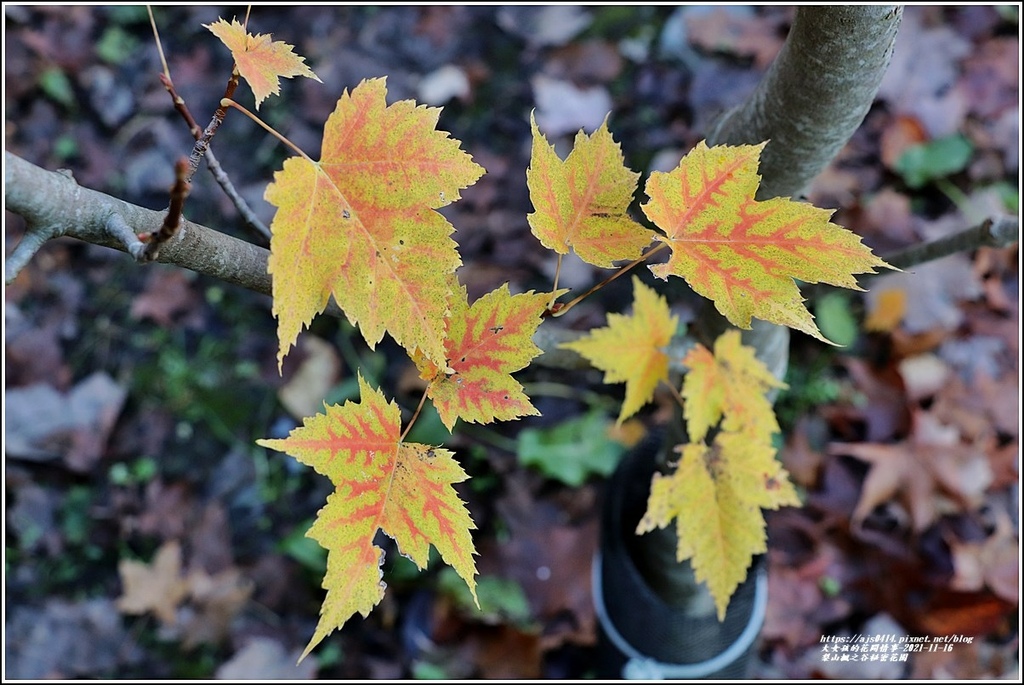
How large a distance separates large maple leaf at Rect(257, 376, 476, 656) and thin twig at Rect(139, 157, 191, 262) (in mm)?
186

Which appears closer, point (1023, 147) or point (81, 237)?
point (81, 237)

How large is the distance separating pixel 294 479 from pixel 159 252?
134 cm

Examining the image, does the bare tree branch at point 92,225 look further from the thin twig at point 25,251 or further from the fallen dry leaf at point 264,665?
the fallen dry leaf at point 264,665

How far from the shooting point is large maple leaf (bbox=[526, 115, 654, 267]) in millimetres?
650

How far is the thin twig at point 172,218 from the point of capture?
1.42 feet

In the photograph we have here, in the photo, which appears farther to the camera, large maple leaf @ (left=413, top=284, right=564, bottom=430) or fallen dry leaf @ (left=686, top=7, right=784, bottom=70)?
fallen dry leaf @ (left=686, top=7, right=784, bottom=70)

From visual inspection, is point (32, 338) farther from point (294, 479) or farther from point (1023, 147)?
point (1023, 147)

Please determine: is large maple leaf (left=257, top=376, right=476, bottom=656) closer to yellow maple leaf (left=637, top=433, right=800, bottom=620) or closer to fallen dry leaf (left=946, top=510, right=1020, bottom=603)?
yellow maple leaf (left=637, top=433, right=800, bottom=620)

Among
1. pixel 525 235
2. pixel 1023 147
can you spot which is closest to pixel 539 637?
pixel 525 235

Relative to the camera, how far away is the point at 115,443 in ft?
6.01

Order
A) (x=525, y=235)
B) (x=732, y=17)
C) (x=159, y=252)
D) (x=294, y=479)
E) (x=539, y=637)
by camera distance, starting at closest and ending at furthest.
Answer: (x=159, y=252) → (x=539, y=637) → (x=294, y=479) → (x=525, y=235) → (x=732, y=17)

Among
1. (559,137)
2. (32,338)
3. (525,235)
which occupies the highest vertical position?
(559,137)

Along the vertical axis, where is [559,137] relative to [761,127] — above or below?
below

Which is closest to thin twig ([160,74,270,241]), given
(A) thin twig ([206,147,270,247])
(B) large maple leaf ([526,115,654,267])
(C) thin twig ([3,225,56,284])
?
(A) thin twig ([206,147,270,247])
